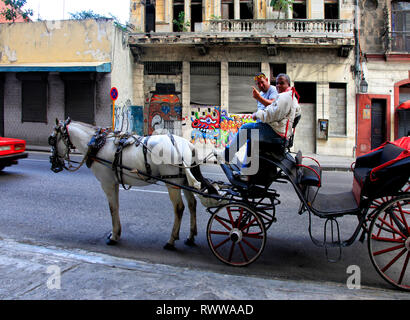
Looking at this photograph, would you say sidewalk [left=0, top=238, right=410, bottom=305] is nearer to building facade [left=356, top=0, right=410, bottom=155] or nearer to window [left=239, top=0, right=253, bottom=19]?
building facade [left=356, top=0, right=410, bottom=155]

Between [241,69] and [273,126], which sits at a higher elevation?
[241,69]

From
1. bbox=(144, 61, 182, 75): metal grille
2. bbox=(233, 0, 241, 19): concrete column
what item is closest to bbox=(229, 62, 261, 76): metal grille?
bbox=(233, 0, 241, 19): concrete column

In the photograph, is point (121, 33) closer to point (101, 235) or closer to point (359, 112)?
point (359, 112)

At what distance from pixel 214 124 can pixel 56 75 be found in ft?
29.5

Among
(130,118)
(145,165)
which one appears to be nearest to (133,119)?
(130,118)

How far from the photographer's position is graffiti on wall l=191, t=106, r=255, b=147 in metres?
17.9

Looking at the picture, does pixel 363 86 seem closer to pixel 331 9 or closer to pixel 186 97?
pixel 331 9

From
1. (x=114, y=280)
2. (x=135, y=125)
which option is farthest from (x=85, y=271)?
(x=135, y=125)

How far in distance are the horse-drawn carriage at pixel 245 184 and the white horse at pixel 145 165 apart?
0.04 feet

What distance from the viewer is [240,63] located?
1795 centimetres

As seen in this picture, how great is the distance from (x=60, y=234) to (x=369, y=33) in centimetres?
1888

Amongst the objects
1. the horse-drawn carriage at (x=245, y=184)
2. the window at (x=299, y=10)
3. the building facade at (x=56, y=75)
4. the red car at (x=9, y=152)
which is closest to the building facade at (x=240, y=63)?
the window at (x=299, y=10)

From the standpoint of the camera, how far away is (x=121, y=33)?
1745 centimetres

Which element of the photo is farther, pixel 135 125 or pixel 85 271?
pixel 135 125
